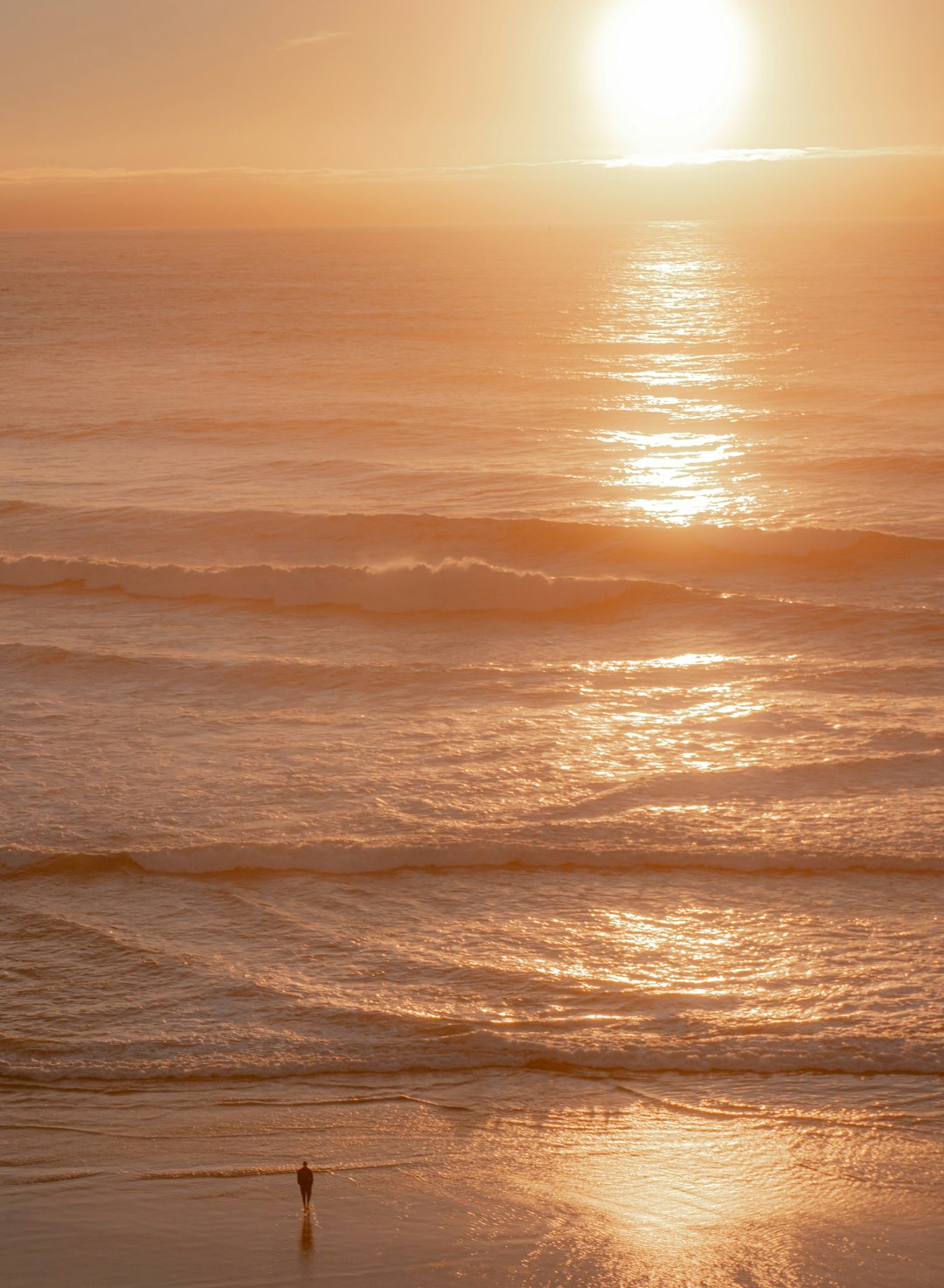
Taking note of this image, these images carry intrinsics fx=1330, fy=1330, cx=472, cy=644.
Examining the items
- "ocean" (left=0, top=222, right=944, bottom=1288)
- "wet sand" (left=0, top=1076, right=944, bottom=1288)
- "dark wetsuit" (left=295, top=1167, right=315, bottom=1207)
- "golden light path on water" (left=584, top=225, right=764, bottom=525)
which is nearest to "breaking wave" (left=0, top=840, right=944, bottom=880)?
"ocean" (left=0, top=222, right=944, bottom=1288)

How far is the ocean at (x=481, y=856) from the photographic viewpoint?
587 cm

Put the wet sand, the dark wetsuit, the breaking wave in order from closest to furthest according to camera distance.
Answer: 1. the dark wetsuit
2. the wet sand
3. the breaking wave

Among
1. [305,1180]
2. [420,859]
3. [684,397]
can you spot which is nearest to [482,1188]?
[305,1180]

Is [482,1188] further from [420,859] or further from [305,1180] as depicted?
[420,859]

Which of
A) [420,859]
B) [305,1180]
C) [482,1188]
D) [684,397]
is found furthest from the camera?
[684,397]

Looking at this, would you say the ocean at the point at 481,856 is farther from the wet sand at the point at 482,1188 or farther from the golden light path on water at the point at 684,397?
the golden light path on water at the point at 684,397

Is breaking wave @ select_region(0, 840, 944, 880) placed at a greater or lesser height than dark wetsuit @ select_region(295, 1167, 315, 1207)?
greater

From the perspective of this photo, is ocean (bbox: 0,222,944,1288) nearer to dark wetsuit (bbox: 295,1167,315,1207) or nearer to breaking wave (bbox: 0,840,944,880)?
breaking wave (bbox: 0,840,944,880)

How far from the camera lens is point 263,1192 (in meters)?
5.89

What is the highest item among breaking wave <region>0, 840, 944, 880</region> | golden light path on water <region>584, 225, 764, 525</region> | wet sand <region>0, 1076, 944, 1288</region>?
golden light path on water <region>584, 225, 764, 525</region>

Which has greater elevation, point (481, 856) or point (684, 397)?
point (684, 397)

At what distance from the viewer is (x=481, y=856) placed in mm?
9680

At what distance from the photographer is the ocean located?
5.87 m

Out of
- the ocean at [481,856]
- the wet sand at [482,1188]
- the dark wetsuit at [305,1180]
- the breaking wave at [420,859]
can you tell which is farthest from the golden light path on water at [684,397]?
the dark wetsuit at [305,1180]
